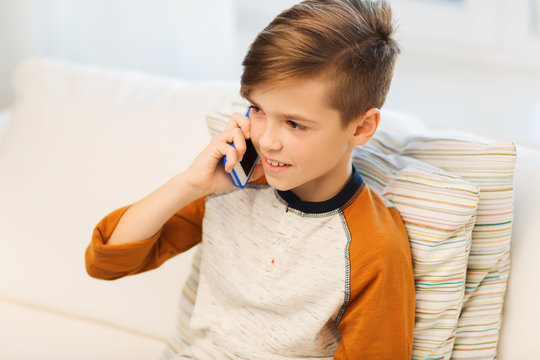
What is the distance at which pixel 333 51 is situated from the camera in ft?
3.19

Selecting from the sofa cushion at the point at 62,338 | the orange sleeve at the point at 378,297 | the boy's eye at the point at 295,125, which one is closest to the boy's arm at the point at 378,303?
the orange sleeve at the point at 378,297

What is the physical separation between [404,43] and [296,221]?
1444 mm

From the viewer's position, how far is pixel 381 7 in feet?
3.44

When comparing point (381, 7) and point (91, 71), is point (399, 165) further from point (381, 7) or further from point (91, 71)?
point (91, 71)

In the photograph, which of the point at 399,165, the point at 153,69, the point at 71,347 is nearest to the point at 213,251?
the point at 399,165

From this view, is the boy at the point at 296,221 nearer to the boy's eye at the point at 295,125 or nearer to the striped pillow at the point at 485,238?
the boy's eye at the point at 295,125

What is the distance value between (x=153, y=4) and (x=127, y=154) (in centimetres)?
85

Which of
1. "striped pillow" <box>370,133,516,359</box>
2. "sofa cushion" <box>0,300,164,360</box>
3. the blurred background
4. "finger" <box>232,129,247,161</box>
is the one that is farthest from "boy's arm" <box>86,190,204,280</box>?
the blurred background

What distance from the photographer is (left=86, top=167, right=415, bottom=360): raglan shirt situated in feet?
3.43

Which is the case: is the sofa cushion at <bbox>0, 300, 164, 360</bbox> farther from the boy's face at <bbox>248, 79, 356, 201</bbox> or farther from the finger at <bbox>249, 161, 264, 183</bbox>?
the boy's face at <bbox>248, 79, 356, 201</bbox>

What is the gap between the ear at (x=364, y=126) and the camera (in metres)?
1.05

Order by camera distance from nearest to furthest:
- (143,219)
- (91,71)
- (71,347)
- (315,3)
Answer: (315,3), (143,219), (71,347), (91,71)

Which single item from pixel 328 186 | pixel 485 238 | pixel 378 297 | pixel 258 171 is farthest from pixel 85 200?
pixel 485 238

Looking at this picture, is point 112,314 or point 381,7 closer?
point 381,7
